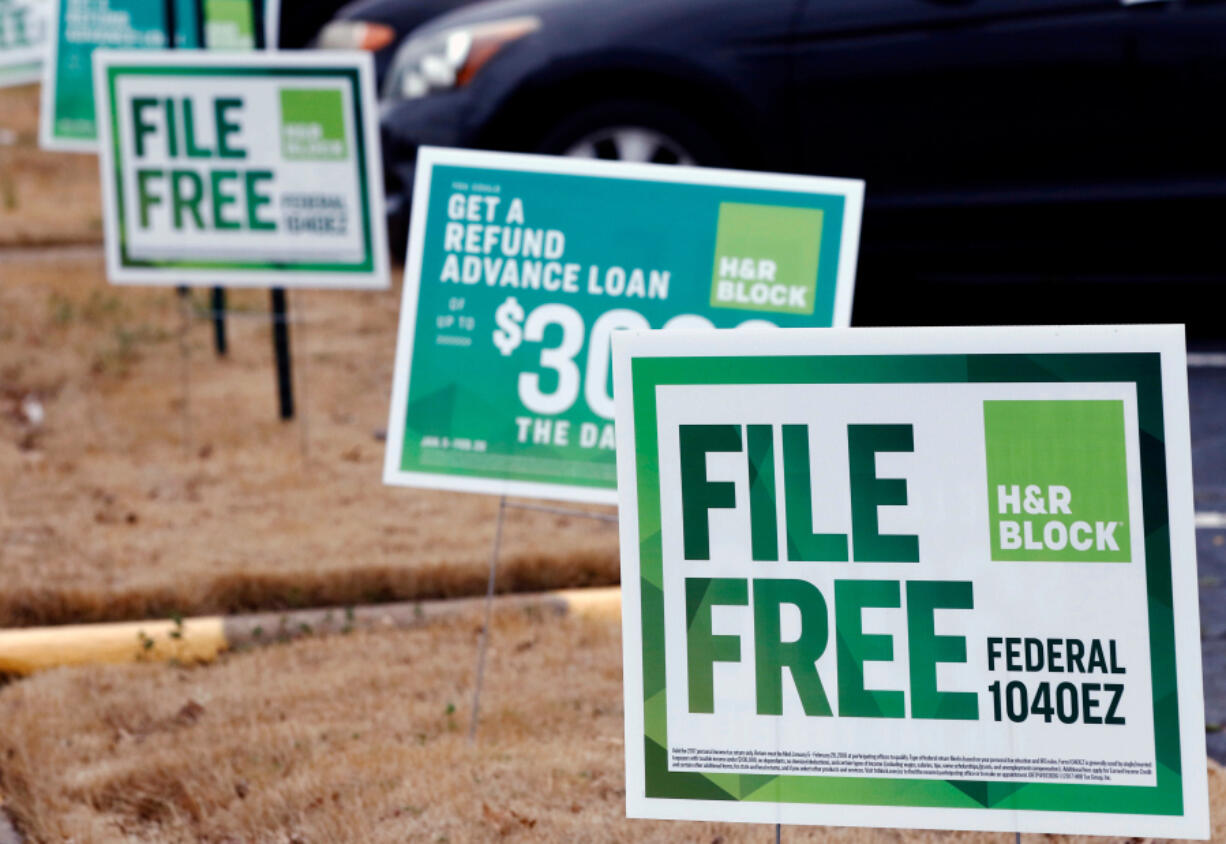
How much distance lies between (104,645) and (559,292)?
1.52 meters

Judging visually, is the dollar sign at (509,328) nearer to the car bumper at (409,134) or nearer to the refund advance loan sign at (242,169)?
the refund advance loan sign at (242,169)

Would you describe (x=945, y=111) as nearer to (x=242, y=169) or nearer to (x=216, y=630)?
(x=242, y=169)

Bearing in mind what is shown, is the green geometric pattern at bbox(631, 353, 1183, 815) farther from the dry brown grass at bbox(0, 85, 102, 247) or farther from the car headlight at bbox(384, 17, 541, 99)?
the dry brown grass at bbox(0, 85, 102, 247)

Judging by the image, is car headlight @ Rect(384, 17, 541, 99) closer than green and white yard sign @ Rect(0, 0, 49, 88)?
Yes

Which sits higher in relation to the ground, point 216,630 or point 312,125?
point 312,125

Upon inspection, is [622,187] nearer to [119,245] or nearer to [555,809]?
[555,809]

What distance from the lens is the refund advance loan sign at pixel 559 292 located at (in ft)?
12.6

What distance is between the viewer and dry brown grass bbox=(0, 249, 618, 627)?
15.7 ft

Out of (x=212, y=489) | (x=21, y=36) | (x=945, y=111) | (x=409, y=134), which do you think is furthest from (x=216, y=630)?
(x=21, y=36)

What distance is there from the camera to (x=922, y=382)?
244cm

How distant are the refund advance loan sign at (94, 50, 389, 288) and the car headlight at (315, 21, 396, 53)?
3.44m

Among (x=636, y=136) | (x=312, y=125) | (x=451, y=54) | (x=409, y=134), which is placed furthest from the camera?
(x=409, y=134)

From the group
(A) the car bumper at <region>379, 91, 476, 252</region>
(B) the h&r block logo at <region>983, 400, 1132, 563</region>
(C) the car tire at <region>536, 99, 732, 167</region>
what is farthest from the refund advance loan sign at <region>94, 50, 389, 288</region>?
(B) the h&r block logo at <region>983, 400, 1132, 563</region>

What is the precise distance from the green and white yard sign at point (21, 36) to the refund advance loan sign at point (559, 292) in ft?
26.3
